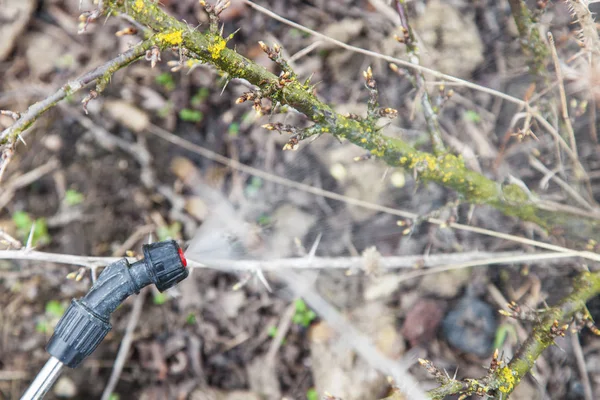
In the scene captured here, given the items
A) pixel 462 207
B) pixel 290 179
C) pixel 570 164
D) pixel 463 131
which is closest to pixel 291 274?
pixel 290 179

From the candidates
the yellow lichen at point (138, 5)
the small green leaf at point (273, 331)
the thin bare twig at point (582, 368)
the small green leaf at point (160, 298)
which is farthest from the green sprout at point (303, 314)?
the yellow lichen at point (138, 5)

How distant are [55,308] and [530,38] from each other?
3.46 metres

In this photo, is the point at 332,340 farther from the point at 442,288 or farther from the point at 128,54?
A: the point at 128,54

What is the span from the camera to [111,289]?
1900 mm

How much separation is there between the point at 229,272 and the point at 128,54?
2091 millimetres

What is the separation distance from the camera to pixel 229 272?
340 centimetres

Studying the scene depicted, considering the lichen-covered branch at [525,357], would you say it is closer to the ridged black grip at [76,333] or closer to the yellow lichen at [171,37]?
the ridged black grip at [76,333]

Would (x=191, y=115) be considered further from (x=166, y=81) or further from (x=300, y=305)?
(x=300, y=305)

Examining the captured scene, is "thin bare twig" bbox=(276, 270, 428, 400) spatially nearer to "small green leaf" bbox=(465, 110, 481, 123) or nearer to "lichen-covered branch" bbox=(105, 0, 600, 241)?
"lichen-covered branch" bbox=(105, 0, 600, 241)

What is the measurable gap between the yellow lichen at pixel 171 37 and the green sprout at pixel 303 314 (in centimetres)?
216

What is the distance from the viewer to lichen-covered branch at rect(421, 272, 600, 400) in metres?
1.87

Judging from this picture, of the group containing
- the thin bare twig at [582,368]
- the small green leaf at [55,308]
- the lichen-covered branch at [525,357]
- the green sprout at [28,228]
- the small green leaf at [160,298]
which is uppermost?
the green sprout at [28,228]

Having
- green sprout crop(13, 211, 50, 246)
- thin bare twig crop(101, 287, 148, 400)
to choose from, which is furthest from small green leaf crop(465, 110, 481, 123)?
green sprout crop(13, 211, 50, 246)

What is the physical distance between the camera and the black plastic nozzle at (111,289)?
74.5 inches
